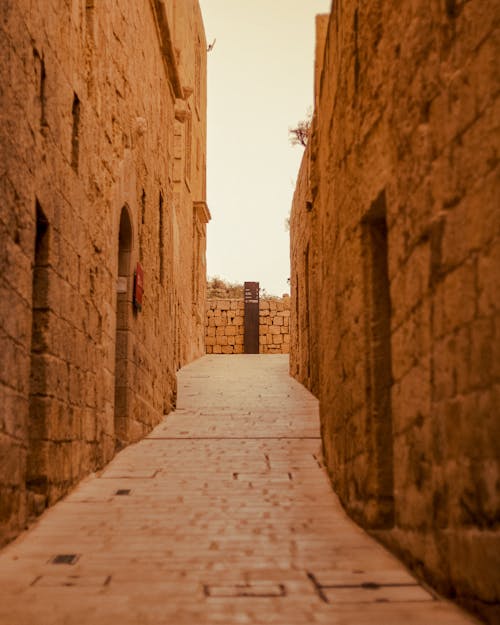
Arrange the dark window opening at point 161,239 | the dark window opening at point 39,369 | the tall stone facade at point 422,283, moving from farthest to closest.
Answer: the dark window opening at point 161,239 → the dark window opening at point 39,369 → the tall stone facade at point 422,283

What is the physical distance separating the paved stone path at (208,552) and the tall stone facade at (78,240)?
0.35 m

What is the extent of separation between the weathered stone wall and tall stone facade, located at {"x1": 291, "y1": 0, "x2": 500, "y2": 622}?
65.5 ft

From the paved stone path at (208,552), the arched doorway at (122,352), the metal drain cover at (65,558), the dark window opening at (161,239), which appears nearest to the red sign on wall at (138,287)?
the arched doorway at (122,352)

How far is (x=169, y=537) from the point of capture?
16.4 feet

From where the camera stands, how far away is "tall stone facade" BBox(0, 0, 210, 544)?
464cm

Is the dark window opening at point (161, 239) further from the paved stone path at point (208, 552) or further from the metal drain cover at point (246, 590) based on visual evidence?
the metal drain cover at point (246, 590)

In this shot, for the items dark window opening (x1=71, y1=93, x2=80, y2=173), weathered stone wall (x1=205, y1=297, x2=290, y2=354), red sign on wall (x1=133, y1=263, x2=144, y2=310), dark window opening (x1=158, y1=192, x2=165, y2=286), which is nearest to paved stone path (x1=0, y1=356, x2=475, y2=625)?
red sign on wall (x1=133, y1=263, x2=144, y2=310)

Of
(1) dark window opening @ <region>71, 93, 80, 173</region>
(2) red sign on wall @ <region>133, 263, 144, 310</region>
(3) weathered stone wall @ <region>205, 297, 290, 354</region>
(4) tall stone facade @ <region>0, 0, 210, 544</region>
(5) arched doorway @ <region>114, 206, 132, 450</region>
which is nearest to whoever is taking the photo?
(4) tall stone facade @ <region>0, 0, 210, 544</region>

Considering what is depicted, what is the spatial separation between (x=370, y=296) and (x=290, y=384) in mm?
9941

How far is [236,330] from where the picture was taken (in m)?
26.1

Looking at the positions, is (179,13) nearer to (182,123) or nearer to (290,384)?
(182,123)

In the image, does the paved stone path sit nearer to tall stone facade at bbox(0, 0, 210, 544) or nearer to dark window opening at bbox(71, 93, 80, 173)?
tall stone facade at bbox(0, 0, 210, 544)

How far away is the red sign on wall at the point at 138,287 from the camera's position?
8.51 meters

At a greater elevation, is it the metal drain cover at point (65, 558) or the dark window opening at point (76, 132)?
the dark window opening at point (76, 132)
